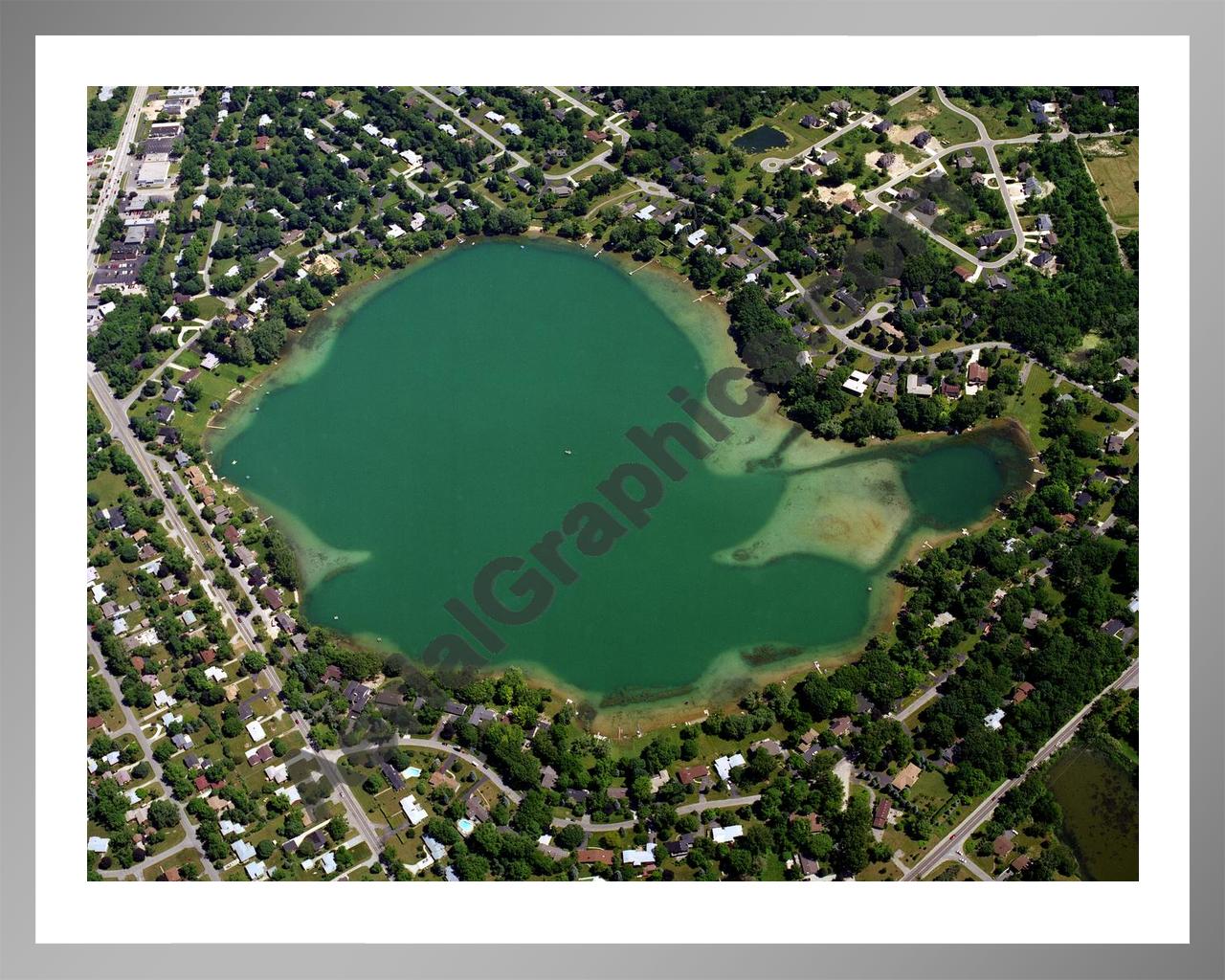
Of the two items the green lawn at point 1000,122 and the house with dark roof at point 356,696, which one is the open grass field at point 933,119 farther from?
the house with dark roof at point 356,696

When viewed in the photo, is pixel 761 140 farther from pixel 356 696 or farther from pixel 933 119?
pixel 356 696

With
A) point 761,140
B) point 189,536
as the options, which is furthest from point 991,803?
point 761,140

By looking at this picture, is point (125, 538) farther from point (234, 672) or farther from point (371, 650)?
point (371, 650)

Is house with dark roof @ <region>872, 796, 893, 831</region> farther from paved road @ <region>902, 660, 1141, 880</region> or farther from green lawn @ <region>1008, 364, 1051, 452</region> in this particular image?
green lawn @ <region>1008, 364, 1051, 452</region>

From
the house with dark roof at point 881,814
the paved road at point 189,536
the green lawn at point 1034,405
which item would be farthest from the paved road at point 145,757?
the green lawn at point 1034,405
